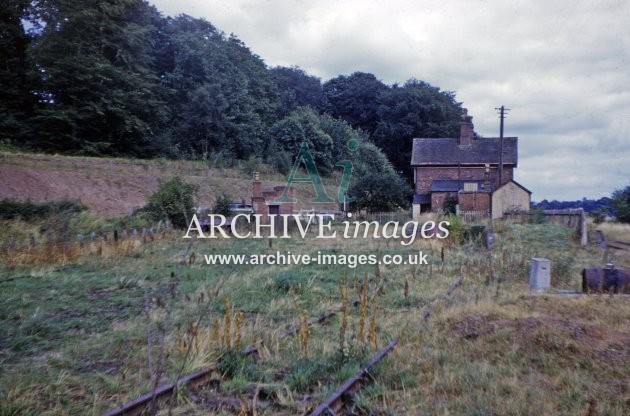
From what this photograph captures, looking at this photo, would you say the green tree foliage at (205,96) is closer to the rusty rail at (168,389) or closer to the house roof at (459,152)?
the house roof at (459,152)

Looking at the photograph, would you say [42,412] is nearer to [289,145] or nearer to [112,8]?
[112,8]

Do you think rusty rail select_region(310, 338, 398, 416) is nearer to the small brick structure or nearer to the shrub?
the small brick structure

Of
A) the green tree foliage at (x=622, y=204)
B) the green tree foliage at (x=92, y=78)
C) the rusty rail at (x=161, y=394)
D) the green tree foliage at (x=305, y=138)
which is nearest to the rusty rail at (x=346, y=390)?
the rusty rail at (x=161, y=394)

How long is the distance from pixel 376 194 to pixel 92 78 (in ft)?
69.5

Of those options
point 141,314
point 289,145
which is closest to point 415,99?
point 289,145

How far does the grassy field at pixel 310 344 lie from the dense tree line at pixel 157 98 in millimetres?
28434

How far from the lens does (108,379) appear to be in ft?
14.3

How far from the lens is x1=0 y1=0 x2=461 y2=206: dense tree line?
34.4 m

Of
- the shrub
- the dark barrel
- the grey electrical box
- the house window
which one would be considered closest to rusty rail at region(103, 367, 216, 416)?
the grey electrical box

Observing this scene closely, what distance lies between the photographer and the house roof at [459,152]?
43969 millimetres

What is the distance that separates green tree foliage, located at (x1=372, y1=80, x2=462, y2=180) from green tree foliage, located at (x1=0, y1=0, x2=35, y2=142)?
35.5m

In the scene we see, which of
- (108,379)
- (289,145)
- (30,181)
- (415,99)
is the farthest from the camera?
(415,99)

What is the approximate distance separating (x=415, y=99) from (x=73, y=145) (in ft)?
117

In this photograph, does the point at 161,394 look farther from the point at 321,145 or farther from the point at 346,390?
the point at 321,145
